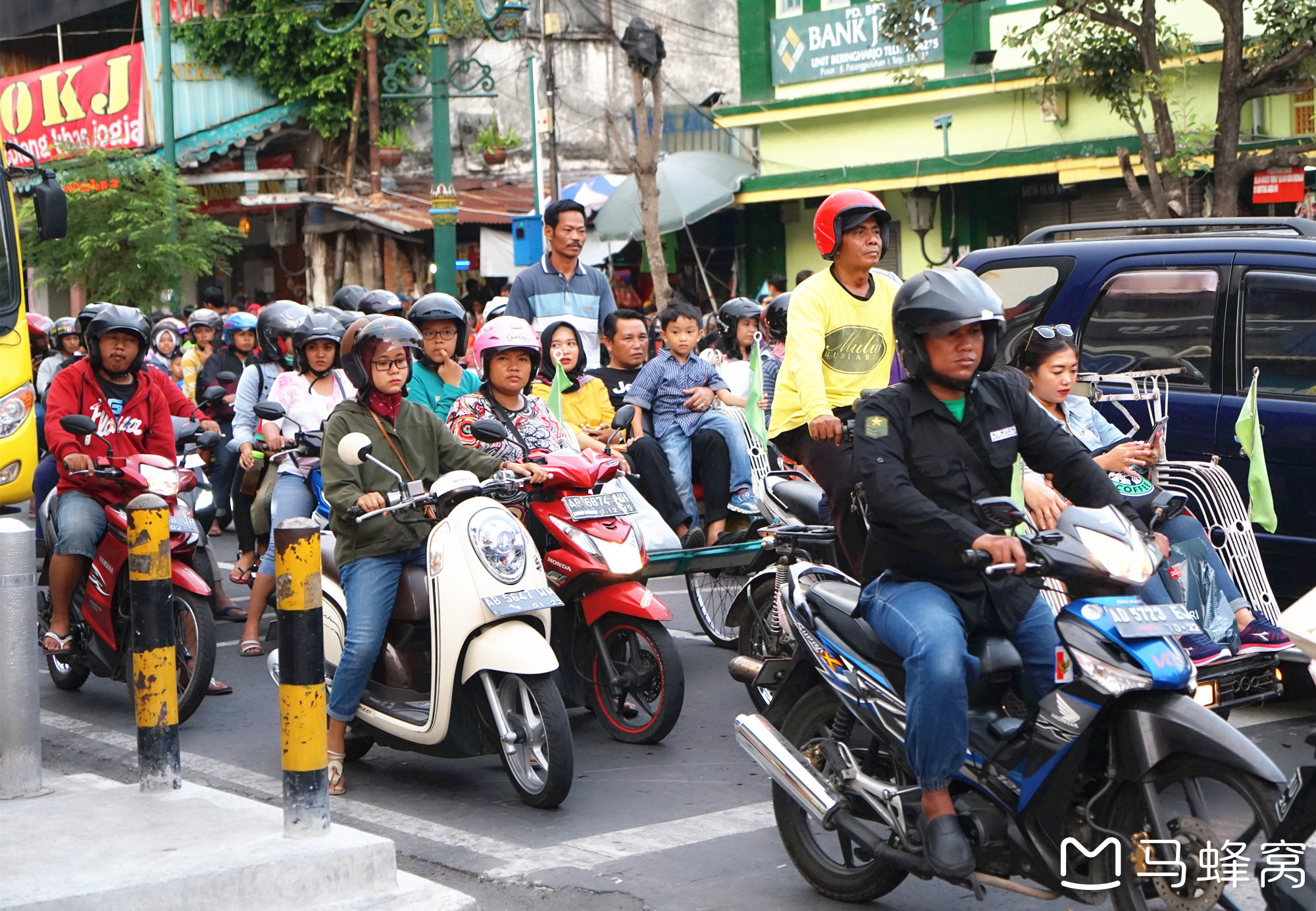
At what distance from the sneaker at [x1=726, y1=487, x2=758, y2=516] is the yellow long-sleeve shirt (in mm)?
2584

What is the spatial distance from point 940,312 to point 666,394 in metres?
4.86

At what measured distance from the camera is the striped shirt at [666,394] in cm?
901

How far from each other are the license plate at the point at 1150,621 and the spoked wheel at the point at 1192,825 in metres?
0.31

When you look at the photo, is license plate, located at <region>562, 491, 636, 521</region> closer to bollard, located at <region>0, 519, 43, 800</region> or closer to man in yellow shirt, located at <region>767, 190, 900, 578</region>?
man in yellow shirt, located at <region>767, 190, 900, 578</region>

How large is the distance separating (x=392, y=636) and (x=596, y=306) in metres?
3.61

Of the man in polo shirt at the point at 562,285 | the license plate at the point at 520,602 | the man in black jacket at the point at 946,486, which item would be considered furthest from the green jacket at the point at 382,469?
the man in polo shirt at the point at 562,285

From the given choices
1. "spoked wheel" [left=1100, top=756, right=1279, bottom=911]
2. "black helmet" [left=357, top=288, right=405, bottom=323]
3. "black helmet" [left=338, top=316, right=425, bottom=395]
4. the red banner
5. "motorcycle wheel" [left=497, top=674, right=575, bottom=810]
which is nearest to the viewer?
"spoked wheel" [left=1100, top=756, right=1279, bottom=911]

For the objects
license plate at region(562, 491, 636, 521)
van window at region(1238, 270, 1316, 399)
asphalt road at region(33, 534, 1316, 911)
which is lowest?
asphalt road at region(33, 534, 1316, 911)

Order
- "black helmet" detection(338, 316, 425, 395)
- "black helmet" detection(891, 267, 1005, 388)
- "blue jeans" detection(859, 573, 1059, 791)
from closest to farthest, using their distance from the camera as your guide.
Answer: "blue jeans" detection(859, 573, 1059, 791), "black helmet" detection(891, 267, 1005, 388), "black helmet" detection(338, 316, 425, 395)

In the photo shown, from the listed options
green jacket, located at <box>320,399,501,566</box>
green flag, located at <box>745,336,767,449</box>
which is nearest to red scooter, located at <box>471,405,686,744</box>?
green jacket, located at <box>320,399,501,566</box>

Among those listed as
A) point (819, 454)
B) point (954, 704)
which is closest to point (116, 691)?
point (819, 454)

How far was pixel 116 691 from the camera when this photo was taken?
8.00 meters

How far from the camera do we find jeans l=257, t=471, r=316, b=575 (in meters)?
8.33

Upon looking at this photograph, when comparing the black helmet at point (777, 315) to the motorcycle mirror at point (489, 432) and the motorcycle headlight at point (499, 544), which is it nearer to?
the motorcycle mirror at point (489, 432)
